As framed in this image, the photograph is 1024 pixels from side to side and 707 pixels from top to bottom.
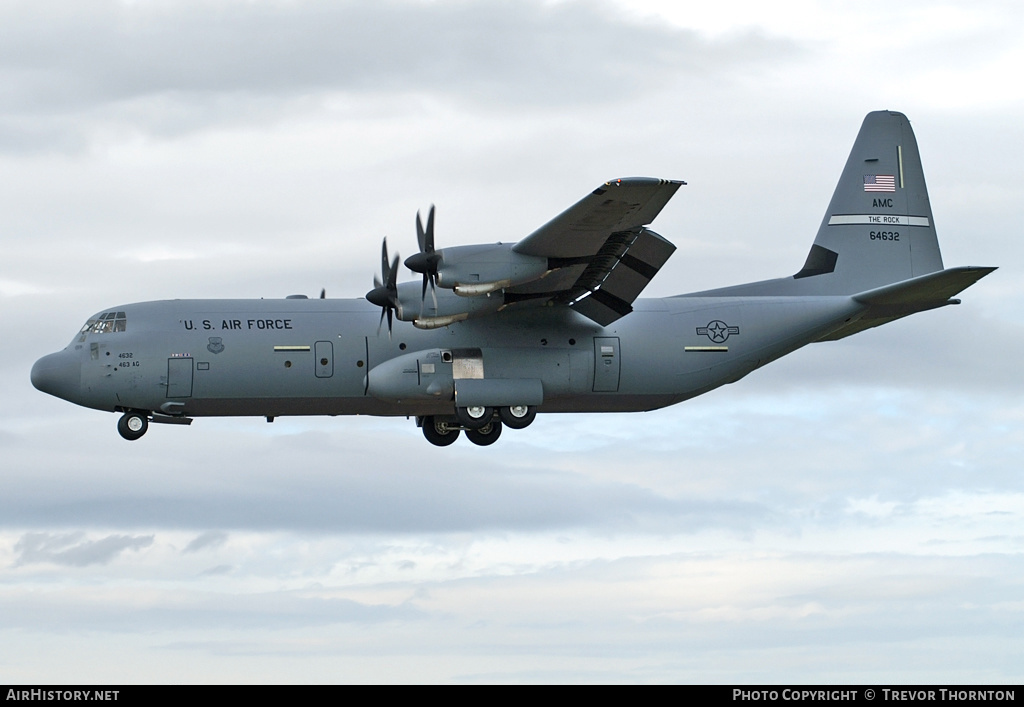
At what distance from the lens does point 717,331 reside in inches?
1055

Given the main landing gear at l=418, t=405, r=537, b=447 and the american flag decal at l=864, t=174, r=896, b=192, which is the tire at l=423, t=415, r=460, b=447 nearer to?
the main landing gear at l=418, t=405, r=537, b=447

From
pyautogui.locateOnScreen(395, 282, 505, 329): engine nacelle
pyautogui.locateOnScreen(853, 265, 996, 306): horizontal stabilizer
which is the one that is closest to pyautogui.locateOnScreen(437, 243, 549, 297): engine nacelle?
pyautogui.locateOnScreen(395, 282, 505, 329): engine nacelle

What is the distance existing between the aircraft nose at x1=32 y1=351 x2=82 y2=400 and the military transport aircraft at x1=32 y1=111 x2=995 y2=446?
0.03m

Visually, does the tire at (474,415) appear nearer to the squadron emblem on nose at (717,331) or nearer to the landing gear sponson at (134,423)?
the squadron emblem on nose at (717,331)

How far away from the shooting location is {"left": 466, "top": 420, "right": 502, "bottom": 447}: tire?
27.5 meters

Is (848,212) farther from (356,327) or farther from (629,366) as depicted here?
(356,327)

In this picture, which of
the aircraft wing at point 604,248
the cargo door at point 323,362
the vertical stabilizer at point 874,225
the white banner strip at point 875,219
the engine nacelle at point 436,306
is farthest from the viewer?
the white banner strip at point 875,219

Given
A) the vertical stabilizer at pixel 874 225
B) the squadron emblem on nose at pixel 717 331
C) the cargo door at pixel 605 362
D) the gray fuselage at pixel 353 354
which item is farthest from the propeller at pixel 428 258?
the vertical stabilizer at pixel 874 225

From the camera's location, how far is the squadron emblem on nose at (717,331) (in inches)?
1053

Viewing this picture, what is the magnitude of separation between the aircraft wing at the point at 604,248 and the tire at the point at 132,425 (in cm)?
753

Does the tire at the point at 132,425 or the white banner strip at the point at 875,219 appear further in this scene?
the white banner strip at the point at 875,219

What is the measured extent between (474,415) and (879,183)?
1073cm
